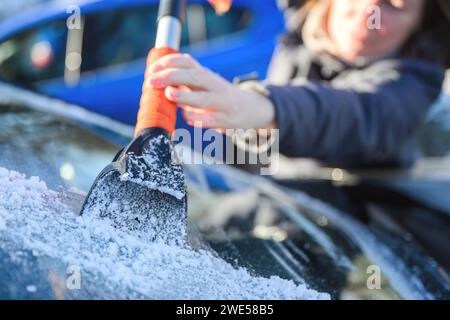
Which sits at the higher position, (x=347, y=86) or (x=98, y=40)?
(x=98, y=40)

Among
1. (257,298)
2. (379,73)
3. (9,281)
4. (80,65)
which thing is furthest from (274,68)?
(9,281)

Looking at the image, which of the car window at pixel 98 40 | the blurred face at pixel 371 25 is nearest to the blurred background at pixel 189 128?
the car window at pixel 98 40

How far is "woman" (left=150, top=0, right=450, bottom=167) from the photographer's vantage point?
79 centimetres

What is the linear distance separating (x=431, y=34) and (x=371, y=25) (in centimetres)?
Result: 21

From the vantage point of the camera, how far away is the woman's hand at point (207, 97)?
662 millimetres

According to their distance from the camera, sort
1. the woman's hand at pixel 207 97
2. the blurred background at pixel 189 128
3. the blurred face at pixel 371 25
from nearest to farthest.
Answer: the woman's hand at pixel 207 97
the blurred background at pixel 189 128
the blurred face at pixel 371 25

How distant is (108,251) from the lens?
0.56 meters

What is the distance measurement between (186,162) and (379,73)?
47 cm

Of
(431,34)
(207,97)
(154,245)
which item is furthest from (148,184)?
(431,34)

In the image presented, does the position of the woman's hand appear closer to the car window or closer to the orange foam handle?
the orange foam handle

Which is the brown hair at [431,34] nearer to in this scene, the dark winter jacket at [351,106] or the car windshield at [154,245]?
the dark winter jacket at [351,106]

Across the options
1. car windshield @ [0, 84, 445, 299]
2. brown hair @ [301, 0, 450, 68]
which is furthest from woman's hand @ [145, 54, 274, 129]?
brown hair @ [301, 0, 450, 68]

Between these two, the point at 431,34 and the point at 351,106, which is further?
the point at 431,34

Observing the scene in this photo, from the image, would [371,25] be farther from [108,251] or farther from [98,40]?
[98,40]
